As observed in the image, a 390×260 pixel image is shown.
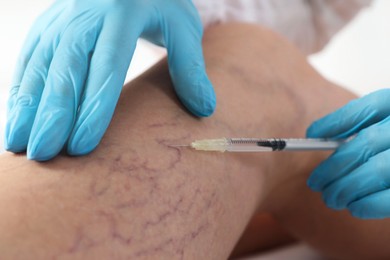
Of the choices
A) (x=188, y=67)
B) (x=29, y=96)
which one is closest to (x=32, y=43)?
(x=29, y=96)

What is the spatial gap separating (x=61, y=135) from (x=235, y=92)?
0.42m

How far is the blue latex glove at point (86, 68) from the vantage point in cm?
78

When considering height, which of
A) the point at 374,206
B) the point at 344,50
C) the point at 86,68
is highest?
the point at 86,68

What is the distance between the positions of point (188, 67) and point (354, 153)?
41 centimetres

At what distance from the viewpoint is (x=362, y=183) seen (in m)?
1.01

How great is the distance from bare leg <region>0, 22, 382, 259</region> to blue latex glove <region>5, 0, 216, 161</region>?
0.12ft

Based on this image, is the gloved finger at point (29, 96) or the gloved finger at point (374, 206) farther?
the gloved finger at point (374, 206)

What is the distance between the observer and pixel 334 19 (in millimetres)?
1912

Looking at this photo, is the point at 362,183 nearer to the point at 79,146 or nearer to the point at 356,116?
the point at 356,116

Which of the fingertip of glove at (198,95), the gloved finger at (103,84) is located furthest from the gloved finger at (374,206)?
the gloved finger at (103,84)

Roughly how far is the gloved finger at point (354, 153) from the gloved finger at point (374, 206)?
0.08 m

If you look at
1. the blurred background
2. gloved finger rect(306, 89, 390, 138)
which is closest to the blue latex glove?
gloved finger rect(306, 89, 390, 138)

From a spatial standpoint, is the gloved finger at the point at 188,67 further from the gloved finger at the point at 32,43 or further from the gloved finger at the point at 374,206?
the gloved finger at the point at 374,206

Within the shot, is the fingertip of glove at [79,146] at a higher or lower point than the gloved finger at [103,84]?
lower
